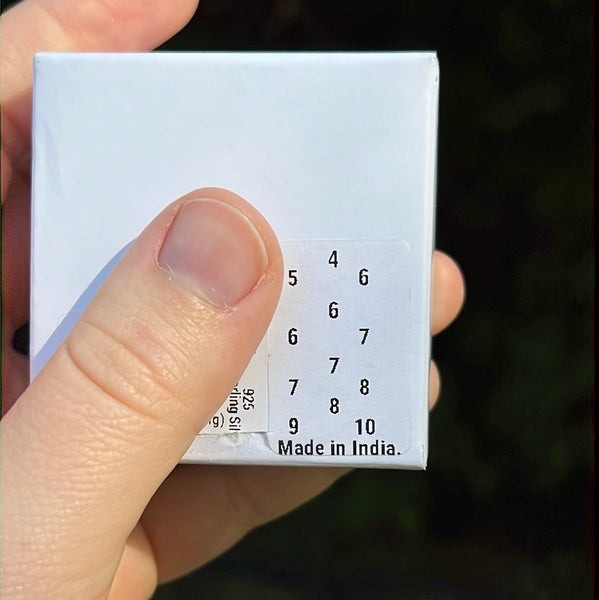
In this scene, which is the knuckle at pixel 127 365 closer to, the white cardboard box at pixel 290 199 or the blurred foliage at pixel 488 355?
the white cardboard box at pixel 290 199

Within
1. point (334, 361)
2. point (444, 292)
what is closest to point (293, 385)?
point (334, 361)

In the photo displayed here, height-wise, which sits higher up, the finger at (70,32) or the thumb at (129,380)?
the finger at (70,32)

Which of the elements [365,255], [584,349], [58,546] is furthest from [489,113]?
[58,546]

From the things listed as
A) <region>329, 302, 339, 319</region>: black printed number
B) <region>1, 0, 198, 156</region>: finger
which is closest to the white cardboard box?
<region>329, 302, 339, 319</region>: black printed number

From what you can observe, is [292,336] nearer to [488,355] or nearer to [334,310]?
[334,310]

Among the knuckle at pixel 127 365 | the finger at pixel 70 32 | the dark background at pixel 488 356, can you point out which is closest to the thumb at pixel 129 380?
Answer: the knuckle at pixel 127 365
